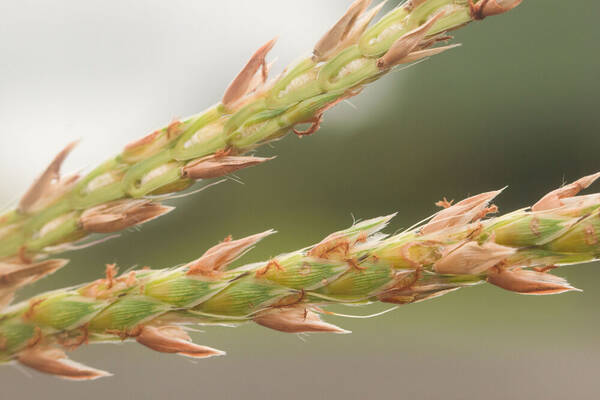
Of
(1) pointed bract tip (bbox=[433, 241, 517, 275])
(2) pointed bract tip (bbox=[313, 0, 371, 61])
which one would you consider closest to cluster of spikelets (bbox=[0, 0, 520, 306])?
(2) pointed bract tip (bbox=[313, 0, 371, 61])

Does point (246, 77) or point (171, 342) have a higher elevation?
point (246, 77)

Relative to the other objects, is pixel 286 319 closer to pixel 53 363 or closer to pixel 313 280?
pixel 313 280

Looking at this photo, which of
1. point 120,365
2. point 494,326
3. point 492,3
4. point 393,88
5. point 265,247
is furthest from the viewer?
point 393,88

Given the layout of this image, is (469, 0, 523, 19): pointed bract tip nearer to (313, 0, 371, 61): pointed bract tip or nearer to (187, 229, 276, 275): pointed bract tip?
(313, 0, 371, 61): pointed bract tip

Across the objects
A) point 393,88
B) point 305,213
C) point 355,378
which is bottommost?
point 355,378

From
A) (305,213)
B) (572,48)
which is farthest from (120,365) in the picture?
(572,48)

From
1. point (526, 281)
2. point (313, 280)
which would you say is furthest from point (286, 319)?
point (526, 281)

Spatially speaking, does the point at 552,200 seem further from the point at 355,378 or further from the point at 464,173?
the point at 464,173
